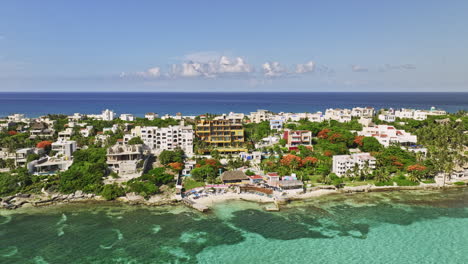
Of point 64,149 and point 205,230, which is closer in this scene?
point 205,230

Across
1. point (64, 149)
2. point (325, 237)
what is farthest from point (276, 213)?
point (64, 149)

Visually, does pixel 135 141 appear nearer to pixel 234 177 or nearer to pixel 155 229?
pixel 234 177

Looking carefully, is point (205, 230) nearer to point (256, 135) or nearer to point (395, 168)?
point (395, 168)

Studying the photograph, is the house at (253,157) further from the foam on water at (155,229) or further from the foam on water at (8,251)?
the foam on water at (8,251)

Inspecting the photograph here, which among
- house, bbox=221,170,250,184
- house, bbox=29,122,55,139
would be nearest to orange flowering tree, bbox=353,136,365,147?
house, bbox=221,170,250,184

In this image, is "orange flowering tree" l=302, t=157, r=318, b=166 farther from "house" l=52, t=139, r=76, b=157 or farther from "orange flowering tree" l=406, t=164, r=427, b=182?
"house" l=52, t=139, r=76, b=157

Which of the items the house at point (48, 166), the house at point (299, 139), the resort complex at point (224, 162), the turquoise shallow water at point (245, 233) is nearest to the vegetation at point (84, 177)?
the resort complex at point (224, 162)
